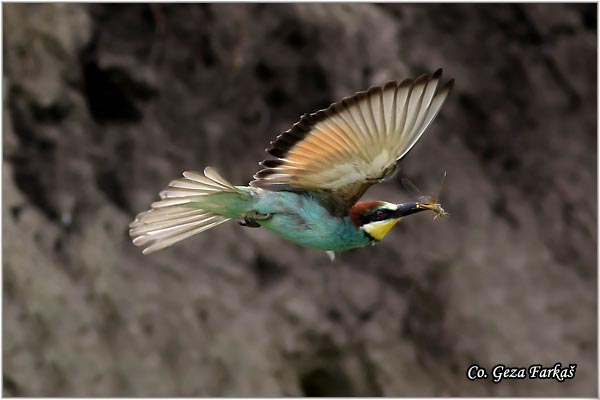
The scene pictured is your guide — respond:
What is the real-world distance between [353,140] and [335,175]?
0.06 m

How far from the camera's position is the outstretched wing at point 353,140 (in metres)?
1.51

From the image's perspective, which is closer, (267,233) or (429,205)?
(429,205)

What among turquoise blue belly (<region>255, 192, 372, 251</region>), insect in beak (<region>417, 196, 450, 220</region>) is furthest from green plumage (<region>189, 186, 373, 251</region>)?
insect in beak (<region>417, 196, 450, 220</region>)

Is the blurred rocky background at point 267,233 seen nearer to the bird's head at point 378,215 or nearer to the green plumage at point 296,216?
the green plumage at point 296,216

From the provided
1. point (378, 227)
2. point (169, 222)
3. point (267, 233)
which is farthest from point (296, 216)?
point (267, 233)

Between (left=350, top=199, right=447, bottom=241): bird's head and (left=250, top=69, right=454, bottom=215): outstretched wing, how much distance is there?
1.1 inches

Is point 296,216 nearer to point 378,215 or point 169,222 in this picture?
point 378,215

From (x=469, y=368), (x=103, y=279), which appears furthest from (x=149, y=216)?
(x=469, y=368)

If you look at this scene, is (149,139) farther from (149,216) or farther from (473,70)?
(149,216)

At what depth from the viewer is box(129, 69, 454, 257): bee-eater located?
1512 mm

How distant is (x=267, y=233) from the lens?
3578mm

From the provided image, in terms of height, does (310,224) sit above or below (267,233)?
below

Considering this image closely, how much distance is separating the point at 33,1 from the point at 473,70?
5.50ft

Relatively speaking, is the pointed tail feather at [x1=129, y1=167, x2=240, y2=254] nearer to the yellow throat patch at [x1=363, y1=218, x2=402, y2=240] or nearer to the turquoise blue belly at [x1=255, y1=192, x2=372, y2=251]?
the turquoise blue belly at [x1=255, y1=192, x2=372, y2=251]
